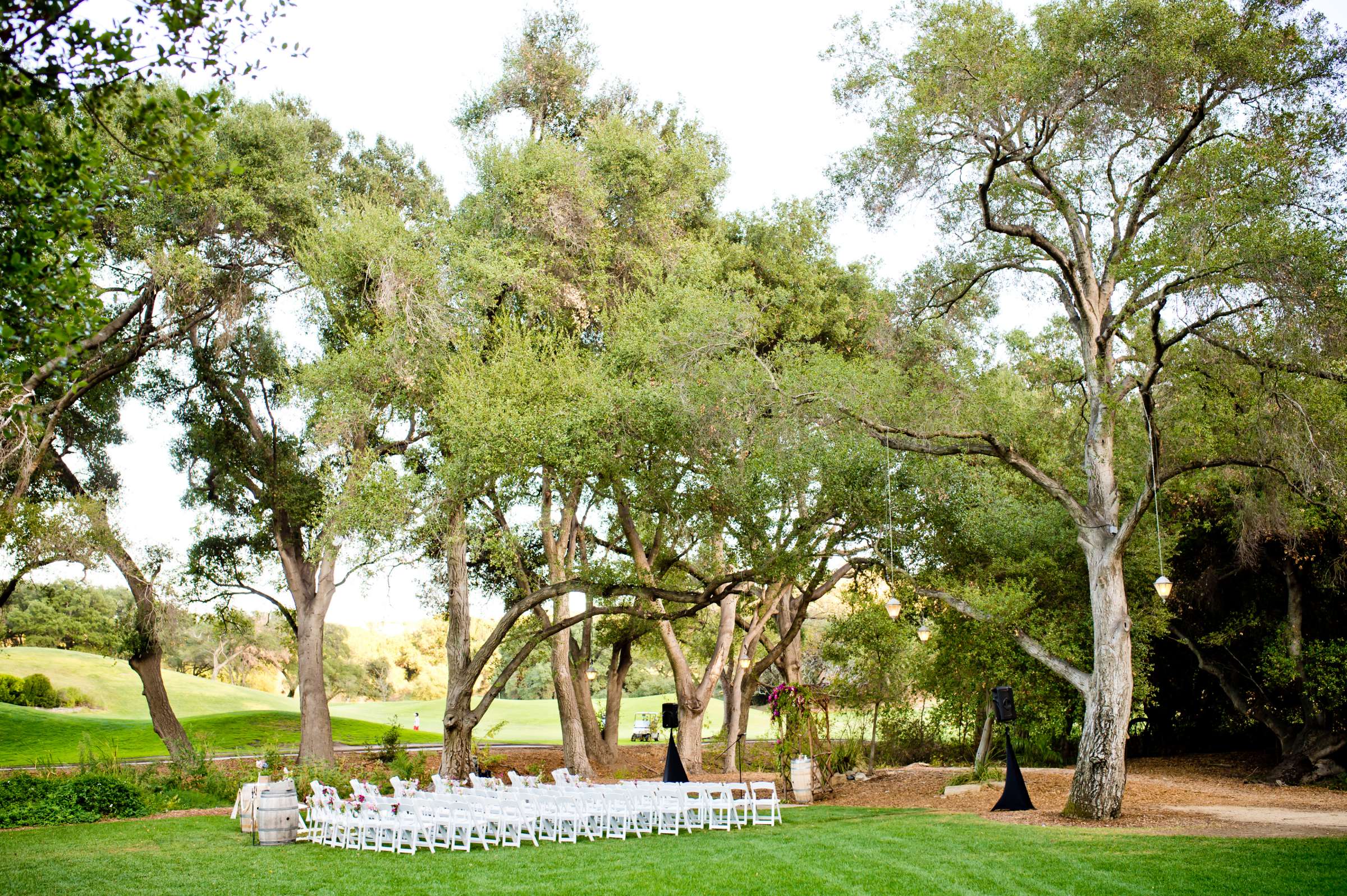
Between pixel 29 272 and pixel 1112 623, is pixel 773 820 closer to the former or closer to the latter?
pixel 1112 623

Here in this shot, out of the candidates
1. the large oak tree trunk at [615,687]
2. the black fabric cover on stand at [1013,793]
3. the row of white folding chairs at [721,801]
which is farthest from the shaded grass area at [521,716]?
the black fabric cover on stand at [1013,793]

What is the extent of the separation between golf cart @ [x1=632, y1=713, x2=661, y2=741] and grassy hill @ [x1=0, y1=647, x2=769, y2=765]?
329 centimetres

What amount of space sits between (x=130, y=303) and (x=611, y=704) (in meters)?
16.6

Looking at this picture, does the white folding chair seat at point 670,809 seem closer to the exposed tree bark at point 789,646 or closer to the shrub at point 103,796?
the exposed tree bark at point 789,646

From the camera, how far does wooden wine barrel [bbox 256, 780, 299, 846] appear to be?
13.2m

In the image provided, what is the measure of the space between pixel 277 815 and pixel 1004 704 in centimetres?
1121

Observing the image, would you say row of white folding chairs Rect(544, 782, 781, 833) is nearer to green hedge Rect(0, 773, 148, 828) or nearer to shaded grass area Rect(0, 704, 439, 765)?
green hedge Rect(0, 773, 148, 828)

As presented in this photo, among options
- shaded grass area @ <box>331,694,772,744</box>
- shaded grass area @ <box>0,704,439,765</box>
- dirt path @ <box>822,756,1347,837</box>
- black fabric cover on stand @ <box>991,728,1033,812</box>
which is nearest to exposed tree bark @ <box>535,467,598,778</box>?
dirt path @ <box>822,756,1347,837</box>

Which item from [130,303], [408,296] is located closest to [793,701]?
[408,296]

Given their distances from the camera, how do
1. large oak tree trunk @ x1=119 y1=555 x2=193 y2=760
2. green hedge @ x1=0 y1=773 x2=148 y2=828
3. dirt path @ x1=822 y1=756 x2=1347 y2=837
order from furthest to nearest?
1. large oak tree trunk @ x1=119 y1=555 x2=193 y2=760
2. green hedge @ x1=0 y1=773 x2=148 y2=828
3. dirt path @ x1=822 y1=756 x2=1347 y2=837

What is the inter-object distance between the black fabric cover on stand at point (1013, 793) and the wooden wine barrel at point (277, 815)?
11033 mm

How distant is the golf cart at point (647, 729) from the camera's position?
3975 cm

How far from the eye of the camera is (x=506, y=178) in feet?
69.7

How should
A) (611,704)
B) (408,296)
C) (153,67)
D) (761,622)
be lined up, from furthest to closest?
(611,704)
(761,622)
(408,296)
(153,67)
